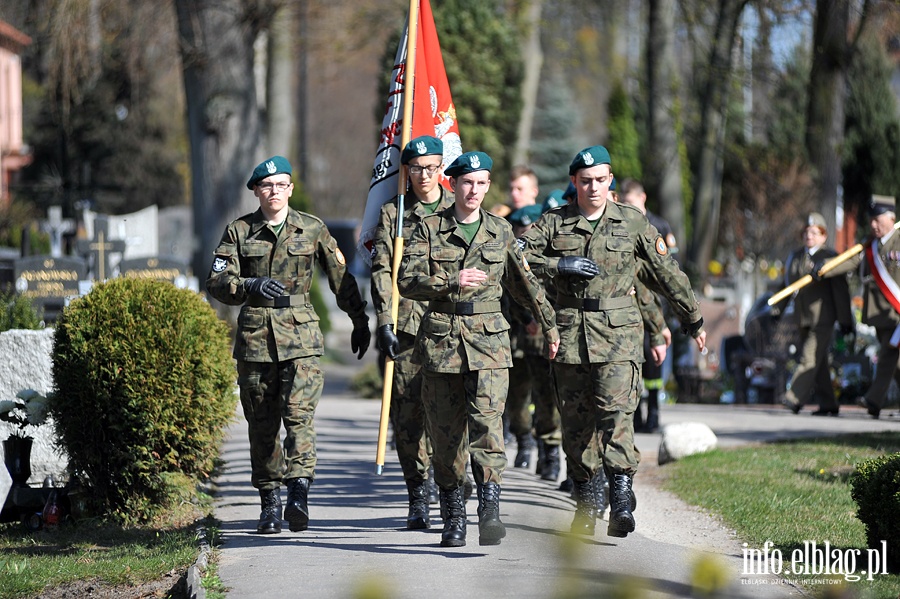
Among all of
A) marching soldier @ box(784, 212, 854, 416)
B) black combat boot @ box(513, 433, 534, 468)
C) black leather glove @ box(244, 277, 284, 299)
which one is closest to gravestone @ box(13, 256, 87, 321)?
black combat boot @ box(513, 433, 534, 468)

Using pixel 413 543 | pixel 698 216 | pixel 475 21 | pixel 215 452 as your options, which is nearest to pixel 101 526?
pixel 215 452

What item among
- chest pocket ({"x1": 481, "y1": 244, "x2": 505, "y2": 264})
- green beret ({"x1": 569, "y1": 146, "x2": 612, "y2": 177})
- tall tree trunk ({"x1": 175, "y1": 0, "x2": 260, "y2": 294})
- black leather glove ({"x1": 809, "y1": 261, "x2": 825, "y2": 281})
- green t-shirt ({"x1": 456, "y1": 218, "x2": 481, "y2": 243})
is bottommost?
chest pocket ({"x1": 481, "y1": 244, "x2": 505, "y2": 264})

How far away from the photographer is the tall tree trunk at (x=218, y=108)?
55.7 feet

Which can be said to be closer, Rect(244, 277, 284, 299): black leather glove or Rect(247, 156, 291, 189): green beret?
Rect(244, 277, 284, 299): black leather glove

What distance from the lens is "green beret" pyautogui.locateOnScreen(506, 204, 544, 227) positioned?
33.6ft

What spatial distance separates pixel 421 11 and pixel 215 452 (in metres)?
3.32

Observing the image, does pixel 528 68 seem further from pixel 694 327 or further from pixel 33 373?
pixel 694 327

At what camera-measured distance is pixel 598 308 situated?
7.41m

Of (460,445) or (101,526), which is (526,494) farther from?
(101,526)

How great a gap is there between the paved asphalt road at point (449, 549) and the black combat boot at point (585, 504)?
114 mm

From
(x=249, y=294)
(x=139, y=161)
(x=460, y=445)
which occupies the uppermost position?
(x=139, y=161)

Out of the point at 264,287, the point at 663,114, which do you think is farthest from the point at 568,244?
the point at 663,114

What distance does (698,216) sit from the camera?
27.0m

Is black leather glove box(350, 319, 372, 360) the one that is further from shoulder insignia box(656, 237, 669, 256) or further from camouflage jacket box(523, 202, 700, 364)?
shoulder insignia box(656, 237, 669, 256)
